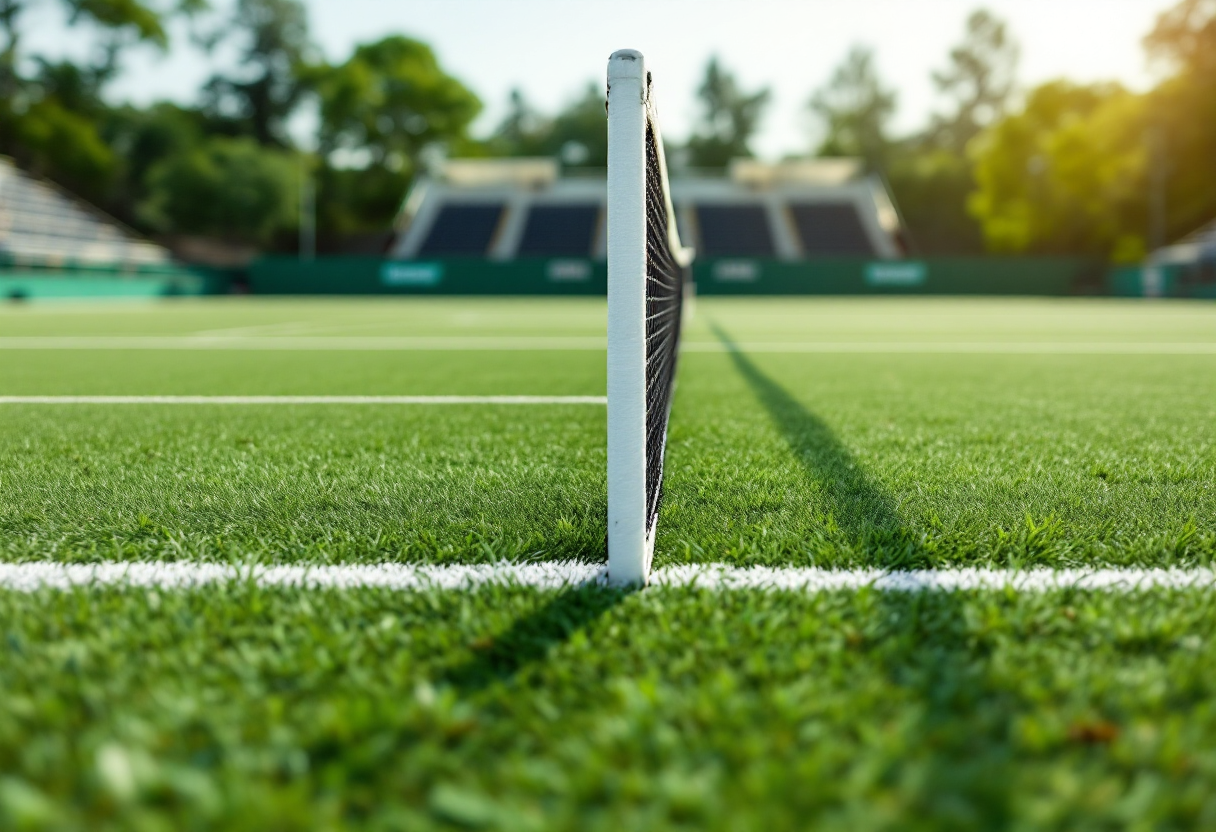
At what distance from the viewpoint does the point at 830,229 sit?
4119 centimetres

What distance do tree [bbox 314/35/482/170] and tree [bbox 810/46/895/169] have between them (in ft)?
93.5

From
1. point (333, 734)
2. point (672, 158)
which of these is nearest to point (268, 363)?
→ point (333, 734)

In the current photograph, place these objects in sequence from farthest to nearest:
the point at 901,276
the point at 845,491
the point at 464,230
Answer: the point at 464,230
the point at 901,276
the point at 845,491

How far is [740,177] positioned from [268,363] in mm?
40452

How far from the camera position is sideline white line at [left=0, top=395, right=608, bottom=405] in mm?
4477

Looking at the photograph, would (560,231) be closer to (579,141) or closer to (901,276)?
(901,276)

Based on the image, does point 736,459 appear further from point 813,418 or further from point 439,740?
point 439,740

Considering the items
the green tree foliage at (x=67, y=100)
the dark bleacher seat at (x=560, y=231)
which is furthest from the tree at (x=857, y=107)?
the green tree foliage at (x=67, y=100)

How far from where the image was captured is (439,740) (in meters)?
1.13

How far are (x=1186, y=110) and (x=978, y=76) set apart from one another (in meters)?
30.2

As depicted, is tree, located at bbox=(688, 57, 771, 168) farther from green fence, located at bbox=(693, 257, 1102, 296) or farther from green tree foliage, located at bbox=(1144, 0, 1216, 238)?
green fence, located at bbox=(693, 257, 1102, 296)

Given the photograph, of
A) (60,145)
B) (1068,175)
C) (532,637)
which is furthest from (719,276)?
(60,145)

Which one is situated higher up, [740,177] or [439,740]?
[740,177]

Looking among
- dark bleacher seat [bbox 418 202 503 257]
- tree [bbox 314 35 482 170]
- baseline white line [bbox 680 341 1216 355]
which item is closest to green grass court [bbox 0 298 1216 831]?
baseline white line [bbox 680 341 1216 355]
